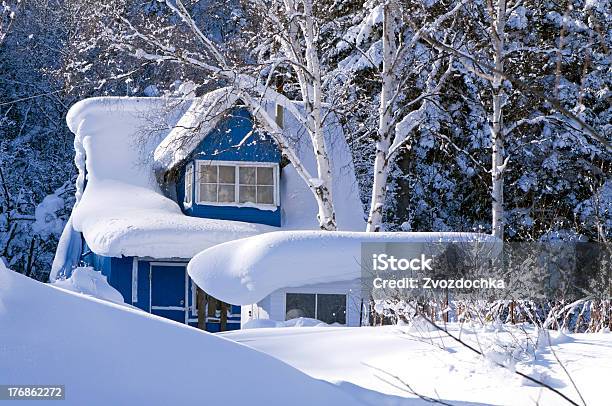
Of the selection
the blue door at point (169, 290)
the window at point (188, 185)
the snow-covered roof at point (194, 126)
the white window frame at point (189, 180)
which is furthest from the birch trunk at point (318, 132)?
the blue door at point (169, 290)

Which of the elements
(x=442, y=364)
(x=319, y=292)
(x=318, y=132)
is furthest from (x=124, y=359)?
(x=318, y=132)

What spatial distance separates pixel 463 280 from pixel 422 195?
13.5 metres

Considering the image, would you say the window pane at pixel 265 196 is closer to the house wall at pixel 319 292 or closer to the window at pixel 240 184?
the window at pixel 240 184

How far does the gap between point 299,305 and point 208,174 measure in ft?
18.7

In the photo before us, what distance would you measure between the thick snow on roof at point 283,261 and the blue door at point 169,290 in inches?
221

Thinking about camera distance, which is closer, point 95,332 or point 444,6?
point 95,332

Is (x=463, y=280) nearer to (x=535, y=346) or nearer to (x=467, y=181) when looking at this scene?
(x=535, y=346)

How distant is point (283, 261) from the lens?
12.7 meters

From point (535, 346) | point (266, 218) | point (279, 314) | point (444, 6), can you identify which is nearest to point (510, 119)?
point (444, 6)

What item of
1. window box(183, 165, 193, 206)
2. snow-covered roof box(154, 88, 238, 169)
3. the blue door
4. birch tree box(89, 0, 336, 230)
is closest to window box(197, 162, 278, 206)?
window box(183, 165, 193, 206)

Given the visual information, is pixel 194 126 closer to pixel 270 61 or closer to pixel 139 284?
pixel 270 61

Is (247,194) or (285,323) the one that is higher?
(247,194)

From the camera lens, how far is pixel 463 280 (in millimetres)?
11297

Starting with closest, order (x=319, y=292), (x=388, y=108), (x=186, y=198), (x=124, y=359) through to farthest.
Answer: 1. (x=124, y=359)
2. (x=319, y=292)
3. (x=388, y=108)
4. (x=186, y=198)
